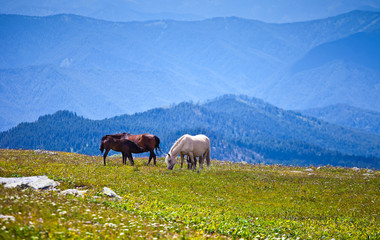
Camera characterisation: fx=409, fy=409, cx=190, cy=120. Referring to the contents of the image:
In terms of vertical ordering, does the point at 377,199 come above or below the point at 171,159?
below

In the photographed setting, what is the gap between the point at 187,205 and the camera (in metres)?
21.7

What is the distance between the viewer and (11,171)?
2608 centimetres

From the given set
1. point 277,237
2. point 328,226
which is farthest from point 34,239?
point 328,226

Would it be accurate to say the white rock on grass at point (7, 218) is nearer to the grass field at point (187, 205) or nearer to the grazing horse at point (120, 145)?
the grass field at point (187, 205)

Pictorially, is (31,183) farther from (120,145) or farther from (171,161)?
(171,161)

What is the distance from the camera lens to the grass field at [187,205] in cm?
1463

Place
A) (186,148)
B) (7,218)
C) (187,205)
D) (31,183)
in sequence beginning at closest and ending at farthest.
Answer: (7,218), (31,183), (187,205), (186,148)

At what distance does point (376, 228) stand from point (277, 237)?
6127 millimetres

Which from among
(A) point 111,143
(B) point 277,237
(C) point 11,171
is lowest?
(B) point 277,237

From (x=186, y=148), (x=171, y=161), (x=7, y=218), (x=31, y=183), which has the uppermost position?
(x=186, y=148)

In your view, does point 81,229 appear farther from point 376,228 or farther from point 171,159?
point 171,159

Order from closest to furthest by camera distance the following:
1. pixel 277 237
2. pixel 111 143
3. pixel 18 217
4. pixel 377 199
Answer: pixel 18 217, pixel 277 237, pixel 377 199, pixel 111 143

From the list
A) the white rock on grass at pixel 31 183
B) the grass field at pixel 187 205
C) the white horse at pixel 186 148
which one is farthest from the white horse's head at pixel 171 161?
the white rock on grass at pixel 31 183

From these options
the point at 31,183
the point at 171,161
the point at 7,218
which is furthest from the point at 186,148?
the point at 7,218
